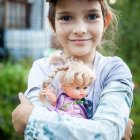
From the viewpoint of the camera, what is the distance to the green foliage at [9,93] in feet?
18.1

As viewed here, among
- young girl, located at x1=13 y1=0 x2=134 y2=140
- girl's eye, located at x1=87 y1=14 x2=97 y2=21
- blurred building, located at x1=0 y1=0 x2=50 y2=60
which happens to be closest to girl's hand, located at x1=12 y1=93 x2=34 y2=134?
young girl, located at x1=13 y1=0 x2=134 y2=140

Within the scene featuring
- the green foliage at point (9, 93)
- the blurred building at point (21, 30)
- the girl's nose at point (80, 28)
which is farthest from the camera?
the blurred building at point (21, 30)

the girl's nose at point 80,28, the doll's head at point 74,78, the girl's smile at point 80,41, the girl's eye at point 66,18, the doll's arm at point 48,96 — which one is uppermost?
the girl's eye at point 66,18

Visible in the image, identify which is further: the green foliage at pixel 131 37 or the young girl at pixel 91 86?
the green foliage at pixel 131 37

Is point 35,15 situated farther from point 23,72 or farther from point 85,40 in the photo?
point 85,40

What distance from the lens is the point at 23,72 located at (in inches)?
268

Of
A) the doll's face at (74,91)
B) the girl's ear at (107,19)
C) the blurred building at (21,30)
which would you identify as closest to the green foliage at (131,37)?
the blurred building at (21,30)

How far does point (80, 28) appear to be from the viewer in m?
2.01

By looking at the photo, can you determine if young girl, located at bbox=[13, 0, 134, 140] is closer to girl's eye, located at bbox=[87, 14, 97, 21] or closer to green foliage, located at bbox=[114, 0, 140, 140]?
girl's eye, located at bbox=[87, 14, 97, 21]

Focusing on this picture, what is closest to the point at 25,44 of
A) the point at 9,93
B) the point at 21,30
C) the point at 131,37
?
the point at 21,30

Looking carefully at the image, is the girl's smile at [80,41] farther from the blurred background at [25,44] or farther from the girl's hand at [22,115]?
the blurred background at [25,44]

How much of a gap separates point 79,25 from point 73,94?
0.28 meters

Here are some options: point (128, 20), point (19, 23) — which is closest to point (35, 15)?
point (19, 23)

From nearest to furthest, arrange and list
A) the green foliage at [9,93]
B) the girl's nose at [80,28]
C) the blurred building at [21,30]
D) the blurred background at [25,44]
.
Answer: the girl's nose at [80,28], the green foliage at [9,93], the blurred background at [25,44], the blurred building at [21,30]
